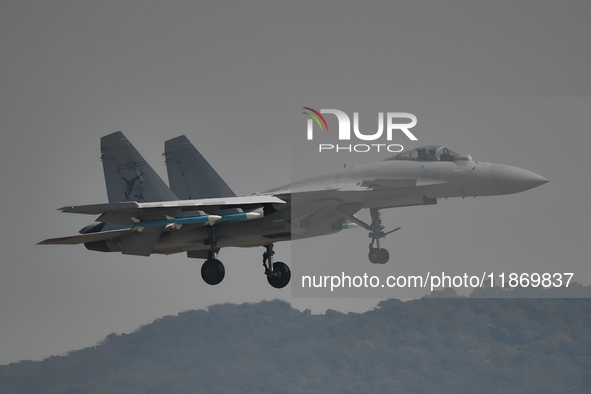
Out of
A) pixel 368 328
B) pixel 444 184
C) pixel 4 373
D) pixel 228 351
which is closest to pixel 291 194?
pixel 444 184

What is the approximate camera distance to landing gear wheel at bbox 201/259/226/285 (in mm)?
38844

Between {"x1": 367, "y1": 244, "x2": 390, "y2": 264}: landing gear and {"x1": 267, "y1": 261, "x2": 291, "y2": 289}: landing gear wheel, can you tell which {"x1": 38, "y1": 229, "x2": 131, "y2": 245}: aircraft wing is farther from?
{"x1": 367, "y1": 244, "x2": 390, "y2": 264}: landing gear

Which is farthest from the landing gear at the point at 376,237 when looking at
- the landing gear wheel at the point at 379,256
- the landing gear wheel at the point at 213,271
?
the landing gear wheel at the point at 213,271

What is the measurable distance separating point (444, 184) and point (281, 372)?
4497 inches

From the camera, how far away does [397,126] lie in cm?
4147

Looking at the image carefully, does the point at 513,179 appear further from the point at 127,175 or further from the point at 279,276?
the point at 127,175

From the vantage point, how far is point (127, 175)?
1626 inches

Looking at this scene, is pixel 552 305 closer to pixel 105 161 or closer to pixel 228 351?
pixel 228 351

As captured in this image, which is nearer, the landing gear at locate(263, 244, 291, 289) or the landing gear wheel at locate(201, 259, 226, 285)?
the landing gear wheel at locate(201, 259, 226, 285)

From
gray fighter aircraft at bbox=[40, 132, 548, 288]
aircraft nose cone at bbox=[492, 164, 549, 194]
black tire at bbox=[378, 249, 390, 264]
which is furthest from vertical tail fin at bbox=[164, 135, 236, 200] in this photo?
aircraft nose cone at bbox=[492, 164, 549, 194]

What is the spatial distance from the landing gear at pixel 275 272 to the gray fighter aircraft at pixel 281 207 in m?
0.03

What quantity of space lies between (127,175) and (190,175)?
2.53m

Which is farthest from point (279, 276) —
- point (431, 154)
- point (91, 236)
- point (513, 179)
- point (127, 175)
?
point (513, 179)

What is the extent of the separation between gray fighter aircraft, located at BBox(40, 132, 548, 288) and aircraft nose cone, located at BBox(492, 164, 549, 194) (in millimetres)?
28
